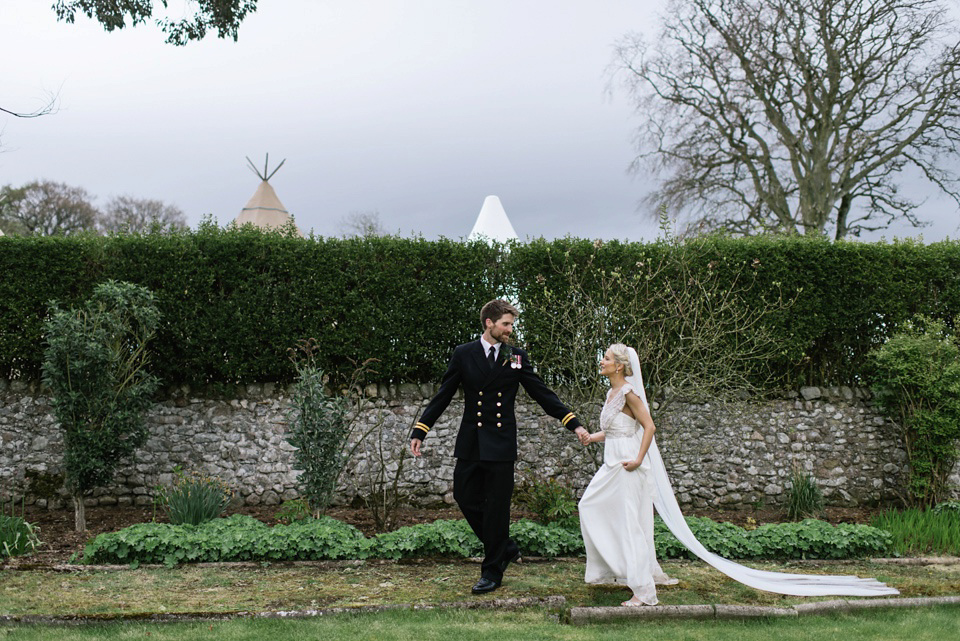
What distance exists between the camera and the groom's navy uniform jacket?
6.18 m

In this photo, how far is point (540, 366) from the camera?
10.0m

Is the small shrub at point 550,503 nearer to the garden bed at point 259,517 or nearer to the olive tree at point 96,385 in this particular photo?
the garden bed at point 259,517

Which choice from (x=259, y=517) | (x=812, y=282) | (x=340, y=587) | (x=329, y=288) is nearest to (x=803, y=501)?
(x=812, y=282)

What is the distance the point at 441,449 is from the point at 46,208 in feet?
103

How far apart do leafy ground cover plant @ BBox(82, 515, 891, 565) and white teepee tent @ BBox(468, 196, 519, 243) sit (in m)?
6.57

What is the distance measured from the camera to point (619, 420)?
6.09 metres

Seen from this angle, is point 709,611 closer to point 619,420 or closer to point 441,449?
point 619,420

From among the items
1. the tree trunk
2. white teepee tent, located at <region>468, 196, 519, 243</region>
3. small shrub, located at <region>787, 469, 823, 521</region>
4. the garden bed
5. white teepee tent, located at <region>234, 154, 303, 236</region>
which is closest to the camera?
the garden bed

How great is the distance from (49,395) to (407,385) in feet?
14.4

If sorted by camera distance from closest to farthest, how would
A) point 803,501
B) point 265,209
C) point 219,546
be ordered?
point 219,546, point 803,501, point 265,209

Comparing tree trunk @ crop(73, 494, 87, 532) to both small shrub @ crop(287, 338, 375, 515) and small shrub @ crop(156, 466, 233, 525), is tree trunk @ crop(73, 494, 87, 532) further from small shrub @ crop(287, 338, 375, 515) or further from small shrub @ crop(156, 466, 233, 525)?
small shrub @ crop(287, 338, 375, 515)

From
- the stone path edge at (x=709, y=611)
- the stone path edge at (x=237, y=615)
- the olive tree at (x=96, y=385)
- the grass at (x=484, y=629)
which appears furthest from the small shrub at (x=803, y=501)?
the olive tree at (x=96, y=385)

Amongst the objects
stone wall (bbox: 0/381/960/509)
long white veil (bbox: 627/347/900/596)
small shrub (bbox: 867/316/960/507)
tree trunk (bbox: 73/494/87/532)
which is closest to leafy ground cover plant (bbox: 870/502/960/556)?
small shrub (bbox: 867/316/960/507)

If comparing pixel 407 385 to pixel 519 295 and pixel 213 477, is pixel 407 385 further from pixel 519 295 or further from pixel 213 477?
pixel 213 477
